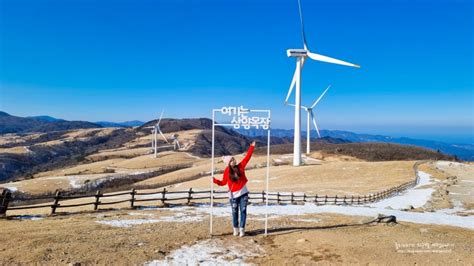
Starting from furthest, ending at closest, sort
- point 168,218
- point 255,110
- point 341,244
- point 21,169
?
point 21,169 < point 168,218 < point 255,110 < point 341,244

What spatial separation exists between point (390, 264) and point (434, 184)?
43986 mm

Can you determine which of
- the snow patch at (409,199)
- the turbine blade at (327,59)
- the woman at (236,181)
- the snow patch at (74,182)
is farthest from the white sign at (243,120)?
the snow patch at (74,182)

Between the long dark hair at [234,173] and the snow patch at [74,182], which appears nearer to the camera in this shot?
the long dark hair at [234,173]

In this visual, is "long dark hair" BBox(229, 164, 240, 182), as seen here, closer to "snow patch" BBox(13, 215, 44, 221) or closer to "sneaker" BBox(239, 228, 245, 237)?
"sneaker" BBox(239, 228, 245, 237)

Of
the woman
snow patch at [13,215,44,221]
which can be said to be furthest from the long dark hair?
snow patch at [13,215,44,221]

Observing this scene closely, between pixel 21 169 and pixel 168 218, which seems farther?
pixel 21 169

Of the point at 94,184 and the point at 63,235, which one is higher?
the point at 63,235

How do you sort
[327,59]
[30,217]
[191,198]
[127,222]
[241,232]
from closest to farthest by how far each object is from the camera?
[241,232] → [127,222] → [30,217] → [191,198] → [327,59]

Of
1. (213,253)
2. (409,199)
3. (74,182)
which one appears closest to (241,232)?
(213,253)

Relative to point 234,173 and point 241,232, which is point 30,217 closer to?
point 241,232

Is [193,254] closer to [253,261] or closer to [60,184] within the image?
[253,261]

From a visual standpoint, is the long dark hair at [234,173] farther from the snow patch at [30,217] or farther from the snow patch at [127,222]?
the snow patch at [30,217]

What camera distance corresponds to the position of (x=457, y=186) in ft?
164

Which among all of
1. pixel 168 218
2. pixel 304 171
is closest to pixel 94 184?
pixel 304 171
